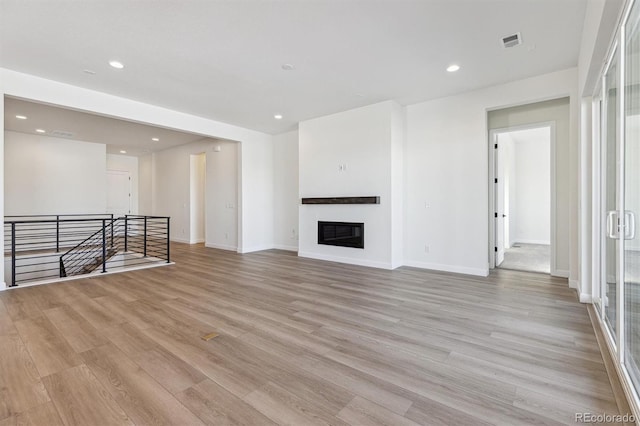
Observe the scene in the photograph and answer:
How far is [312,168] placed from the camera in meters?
6.16

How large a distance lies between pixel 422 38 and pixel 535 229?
25.6ft

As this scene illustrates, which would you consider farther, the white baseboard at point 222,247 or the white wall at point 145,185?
the white wall at point 145,185

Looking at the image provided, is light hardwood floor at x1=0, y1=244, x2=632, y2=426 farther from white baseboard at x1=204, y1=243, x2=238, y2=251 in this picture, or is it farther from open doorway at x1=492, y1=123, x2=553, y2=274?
open doorway at x1=492, y1=123, x2=553, y2=274

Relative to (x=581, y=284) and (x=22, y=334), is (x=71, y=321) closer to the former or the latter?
(x=22, y=334)

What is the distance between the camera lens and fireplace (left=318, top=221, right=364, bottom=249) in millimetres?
5398

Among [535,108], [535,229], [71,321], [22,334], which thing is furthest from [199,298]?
[535,229]

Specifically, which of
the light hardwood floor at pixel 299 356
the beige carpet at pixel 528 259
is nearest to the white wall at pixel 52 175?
the light hardwood floor at pixel 299 356

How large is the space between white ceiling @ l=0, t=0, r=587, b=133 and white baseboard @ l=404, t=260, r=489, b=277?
2.83 m

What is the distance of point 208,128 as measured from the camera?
6.14 metres

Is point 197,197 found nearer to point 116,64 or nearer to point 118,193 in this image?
point 118,193

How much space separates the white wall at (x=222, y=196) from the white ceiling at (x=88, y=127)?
Answer: 2.87 ft

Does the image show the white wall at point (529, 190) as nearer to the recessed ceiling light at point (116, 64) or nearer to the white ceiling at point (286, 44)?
the white ceiling at point (286, 44)

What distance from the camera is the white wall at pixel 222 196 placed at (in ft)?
24.2

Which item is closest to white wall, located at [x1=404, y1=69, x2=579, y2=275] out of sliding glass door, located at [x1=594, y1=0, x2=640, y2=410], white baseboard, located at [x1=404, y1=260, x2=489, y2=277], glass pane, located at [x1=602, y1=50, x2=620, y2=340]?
white baseboard, located at [x1=404, y1=260, x2=489, y2=277]
